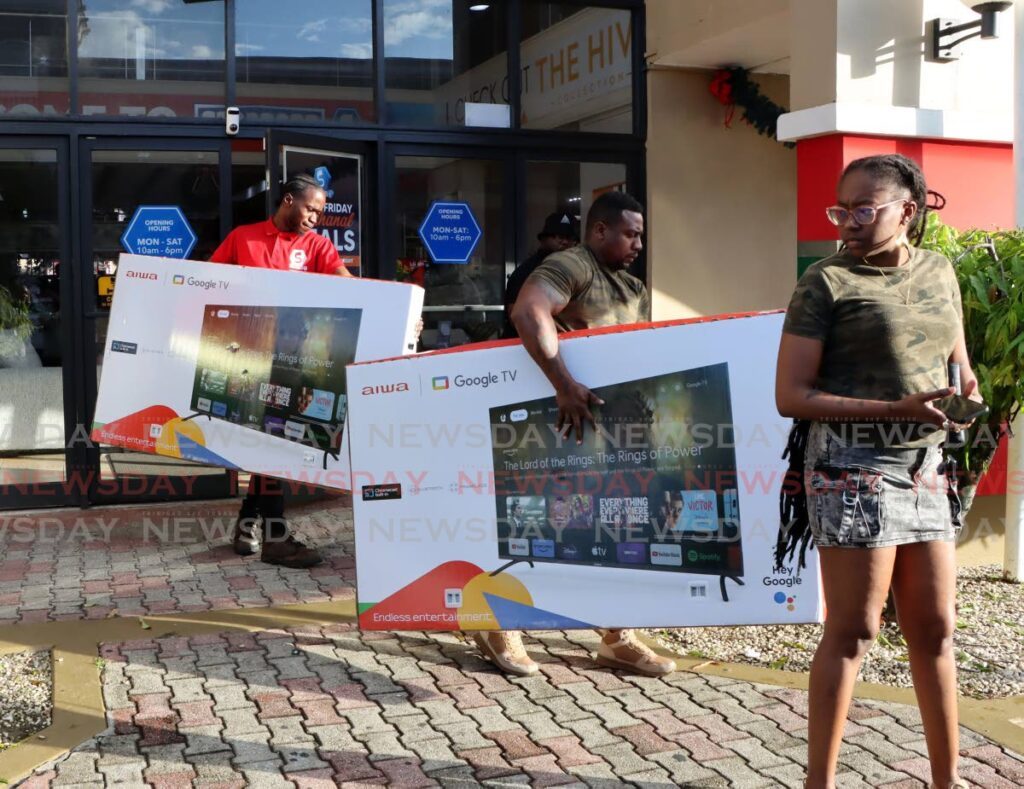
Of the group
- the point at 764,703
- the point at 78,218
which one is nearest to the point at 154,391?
the point at 78,218

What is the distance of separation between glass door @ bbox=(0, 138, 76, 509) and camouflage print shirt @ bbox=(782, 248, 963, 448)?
18.8 ft

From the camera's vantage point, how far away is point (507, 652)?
449 centimetres

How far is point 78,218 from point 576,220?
11.2ft

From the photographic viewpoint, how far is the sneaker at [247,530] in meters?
6.48

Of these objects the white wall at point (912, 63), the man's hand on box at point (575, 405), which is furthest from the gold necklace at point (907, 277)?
the white wall at point (912, 63)

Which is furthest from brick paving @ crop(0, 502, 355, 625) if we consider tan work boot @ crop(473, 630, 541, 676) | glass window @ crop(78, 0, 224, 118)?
glass window @ crop(78, 0, 224, 118)

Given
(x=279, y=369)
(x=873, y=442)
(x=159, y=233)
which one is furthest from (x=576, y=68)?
(x=873, y=442)

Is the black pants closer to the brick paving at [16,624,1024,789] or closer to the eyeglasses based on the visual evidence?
the brick paving at [16,624,1024,789]

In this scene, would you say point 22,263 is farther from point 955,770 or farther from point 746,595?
point 955,770

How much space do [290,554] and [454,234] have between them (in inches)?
116

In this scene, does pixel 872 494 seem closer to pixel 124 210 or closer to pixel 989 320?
pixel 989 320

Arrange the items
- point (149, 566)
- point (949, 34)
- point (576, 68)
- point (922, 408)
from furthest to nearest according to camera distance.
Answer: point (576, 68), point (949, 34), point (149, 566), point (922, 408)

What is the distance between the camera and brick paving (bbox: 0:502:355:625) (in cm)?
557

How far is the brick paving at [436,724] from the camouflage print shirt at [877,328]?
1191 millimetres
